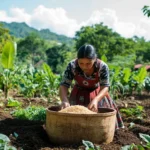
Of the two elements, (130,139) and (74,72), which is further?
(74,72)

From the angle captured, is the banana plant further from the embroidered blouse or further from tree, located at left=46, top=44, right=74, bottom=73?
tree, located at left=46, top=44, right=74, bottom=73

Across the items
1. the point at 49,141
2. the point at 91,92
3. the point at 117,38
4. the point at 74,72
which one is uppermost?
the point at 117,38

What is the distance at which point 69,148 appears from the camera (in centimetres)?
307

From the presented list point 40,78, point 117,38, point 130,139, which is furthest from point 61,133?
point 117,38

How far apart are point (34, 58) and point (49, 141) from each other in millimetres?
71246

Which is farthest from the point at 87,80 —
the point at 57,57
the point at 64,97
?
the point at 57,57

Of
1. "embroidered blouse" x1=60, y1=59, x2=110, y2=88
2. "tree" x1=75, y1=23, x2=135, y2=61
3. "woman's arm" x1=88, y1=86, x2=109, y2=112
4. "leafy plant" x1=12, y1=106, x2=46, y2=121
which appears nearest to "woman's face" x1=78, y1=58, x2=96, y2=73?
"embroidered blouse" x1=60, y1=59, x2=110, y2=88

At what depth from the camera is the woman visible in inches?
136

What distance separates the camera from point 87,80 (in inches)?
156

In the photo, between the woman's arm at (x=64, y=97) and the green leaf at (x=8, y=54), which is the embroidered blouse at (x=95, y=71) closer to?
the woman's arm at (x=64, y=97)

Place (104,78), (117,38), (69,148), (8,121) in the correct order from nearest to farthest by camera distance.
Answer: (69,148), (104,78), (8,121), (117,38)

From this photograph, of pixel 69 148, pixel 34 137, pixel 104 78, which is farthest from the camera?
pixel 104 78

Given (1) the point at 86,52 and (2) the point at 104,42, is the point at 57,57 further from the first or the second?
(1) the point at 86,52

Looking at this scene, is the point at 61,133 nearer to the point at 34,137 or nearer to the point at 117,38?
the point at 34,137
